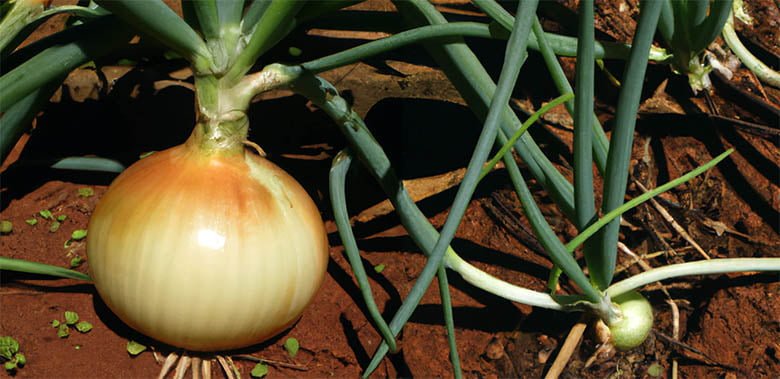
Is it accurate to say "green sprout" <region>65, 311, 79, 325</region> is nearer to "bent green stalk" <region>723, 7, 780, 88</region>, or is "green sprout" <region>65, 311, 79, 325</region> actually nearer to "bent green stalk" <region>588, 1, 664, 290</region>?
"bent green stalk" <region>588, 1, 664, 290</region>

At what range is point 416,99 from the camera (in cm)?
156

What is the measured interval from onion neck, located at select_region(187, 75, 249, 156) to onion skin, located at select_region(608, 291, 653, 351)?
0.71 m

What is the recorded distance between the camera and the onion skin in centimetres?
125

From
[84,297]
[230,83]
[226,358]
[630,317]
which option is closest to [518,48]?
[230,83]

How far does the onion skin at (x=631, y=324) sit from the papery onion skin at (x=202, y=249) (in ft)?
1.75

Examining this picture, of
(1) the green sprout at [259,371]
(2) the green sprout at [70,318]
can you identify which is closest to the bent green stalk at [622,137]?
(1) the green sprout at [259,371]

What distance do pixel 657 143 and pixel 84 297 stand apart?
1188 millimetres

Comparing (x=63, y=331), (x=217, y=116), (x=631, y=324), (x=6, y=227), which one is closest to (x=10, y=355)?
(x=63, y=331)

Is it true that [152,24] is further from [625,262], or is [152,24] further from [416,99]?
[625,262]

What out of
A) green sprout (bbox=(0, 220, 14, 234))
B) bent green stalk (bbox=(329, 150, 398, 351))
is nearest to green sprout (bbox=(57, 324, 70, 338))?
green sprout (bbox=(0, 220, 14, 234))

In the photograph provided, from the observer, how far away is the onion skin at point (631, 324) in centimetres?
125

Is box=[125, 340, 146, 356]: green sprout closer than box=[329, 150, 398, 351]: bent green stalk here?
No

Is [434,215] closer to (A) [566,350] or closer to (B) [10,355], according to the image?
(A) [566,350]

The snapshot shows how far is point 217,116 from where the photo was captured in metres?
1.09
